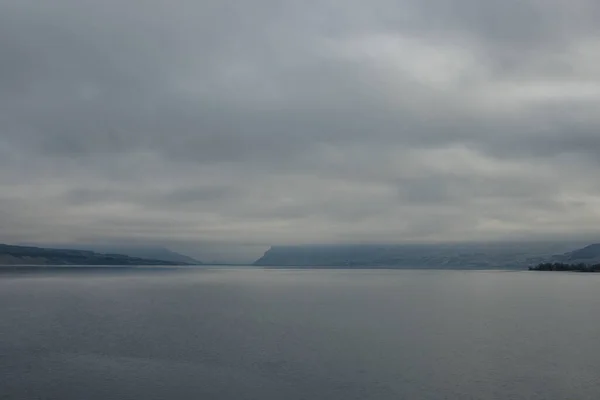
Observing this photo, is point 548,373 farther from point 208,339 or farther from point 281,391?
point 208,339

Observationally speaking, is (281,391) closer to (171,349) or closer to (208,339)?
(171,349)

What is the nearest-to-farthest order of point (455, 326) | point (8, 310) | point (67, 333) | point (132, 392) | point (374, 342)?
point (132, 392) < point (374, 342) < point (67, 333) < point (455, 326) < point (8, 310)

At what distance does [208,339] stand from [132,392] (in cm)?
1218

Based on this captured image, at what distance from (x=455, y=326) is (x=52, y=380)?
26.6 meters

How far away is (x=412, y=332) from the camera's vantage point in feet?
120

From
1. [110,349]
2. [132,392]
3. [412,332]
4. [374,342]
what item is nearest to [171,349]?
[110,349]

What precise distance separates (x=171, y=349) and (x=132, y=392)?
8.71m

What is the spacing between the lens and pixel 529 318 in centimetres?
4484

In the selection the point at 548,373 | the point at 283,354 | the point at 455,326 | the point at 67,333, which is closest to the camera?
the point at 548,373

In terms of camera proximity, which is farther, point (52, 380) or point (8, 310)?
point (8, 310)

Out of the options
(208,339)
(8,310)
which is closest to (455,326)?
(208,339)

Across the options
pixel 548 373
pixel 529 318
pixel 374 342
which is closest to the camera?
pixel 548 373

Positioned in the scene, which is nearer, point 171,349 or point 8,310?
point 171,349

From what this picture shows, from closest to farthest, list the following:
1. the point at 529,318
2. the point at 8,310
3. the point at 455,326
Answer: the point at 455,326 → the point at 529,318 → the point at 8,310
